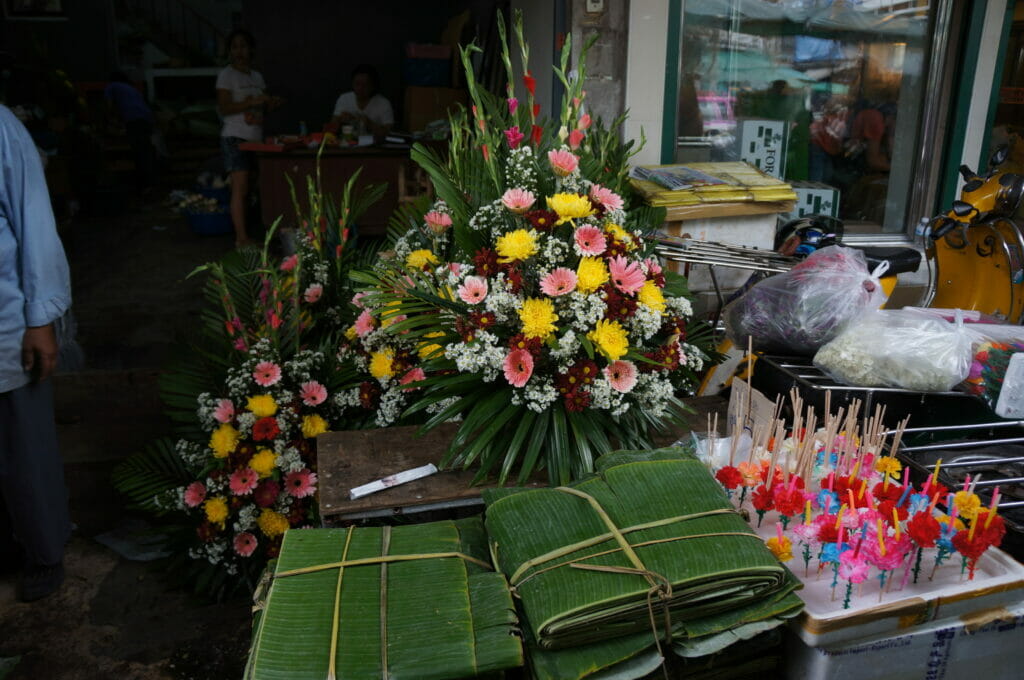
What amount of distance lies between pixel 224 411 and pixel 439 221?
1.17 meters

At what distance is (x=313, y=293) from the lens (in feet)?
10.9

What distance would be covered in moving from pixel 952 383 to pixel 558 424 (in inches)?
44.8

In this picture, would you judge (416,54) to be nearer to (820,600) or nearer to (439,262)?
(439,262)

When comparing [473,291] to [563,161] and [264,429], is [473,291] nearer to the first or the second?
[563,161]

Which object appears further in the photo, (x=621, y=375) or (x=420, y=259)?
(x=420, y=259)

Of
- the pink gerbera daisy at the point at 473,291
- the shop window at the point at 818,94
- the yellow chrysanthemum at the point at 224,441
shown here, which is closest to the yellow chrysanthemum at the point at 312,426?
the yellow chrysanthemum at the point at 224,441

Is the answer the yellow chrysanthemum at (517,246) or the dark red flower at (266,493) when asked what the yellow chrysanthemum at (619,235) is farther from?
the dark red flower at (266,493)

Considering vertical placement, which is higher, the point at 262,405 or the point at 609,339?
the point at 609,339

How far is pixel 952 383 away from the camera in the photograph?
2.19 meters

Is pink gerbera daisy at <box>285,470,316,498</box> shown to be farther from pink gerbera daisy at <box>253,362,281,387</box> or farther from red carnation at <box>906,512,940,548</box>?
red carnation at <box>906,512,940,548</box>

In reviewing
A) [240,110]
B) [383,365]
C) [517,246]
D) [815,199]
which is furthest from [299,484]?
[240,110]

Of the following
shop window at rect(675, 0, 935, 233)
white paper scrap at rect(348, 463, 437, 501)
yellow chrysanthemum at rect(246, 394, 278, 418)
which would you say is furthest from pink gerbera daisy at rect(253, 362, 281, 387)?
shop window at rect(675, 0, 935, 233)

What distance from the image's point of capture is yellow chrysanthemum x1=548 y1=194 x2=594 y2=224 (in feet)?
6.71

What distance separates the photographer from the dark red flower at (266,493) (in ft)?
9.67
